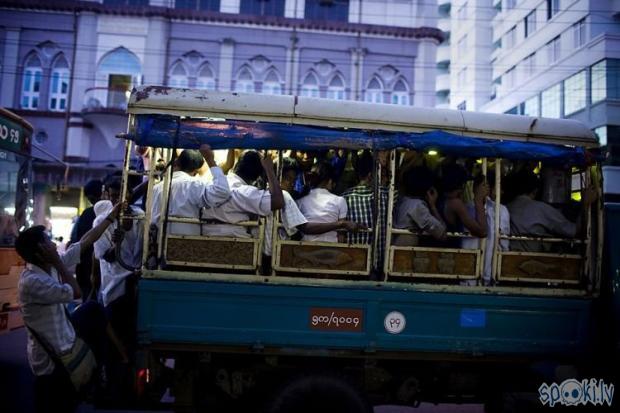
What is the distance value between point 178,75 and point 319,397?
20316 millimetres

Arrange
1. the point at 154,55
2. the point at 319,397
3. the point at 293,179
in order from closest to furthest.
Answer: the point at 319,397 → the point at 293,179 → the point at 154,55

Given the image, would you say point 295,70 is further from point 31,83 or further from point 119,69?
point 31,83

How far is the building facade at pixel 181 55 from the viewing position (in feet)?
70.4

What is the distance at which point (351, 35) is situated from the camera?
22.5 metres

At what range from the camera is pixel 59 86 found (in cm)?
2188

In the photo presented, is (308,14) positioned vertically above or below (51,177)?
above

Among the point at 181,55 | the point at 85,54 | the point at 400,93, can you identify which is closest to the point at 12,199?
the point at 181,55

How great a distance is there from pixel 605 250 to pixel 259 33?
66.0ft

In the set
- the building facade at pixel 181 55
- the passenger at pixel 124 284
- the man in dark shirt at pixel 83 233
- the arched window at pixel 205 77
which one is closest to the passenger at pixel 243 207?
the passenger at pixel 124 284

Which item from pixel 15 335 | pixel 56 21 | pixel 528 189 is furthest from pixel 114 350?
pixel 56 21

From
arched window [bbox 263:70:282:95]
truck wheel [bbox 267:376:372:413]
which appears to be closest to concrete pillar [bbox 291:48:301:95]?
arched window [bbox 263:70:282:95]

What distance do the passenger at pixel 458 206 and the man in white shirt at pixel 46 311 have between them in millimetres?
2758

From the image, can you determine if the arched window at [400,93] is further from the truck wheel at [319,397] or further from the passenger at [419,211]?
the truck wheel at [319,397]

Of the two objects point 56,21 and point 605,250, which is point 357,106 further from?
point 56,21
